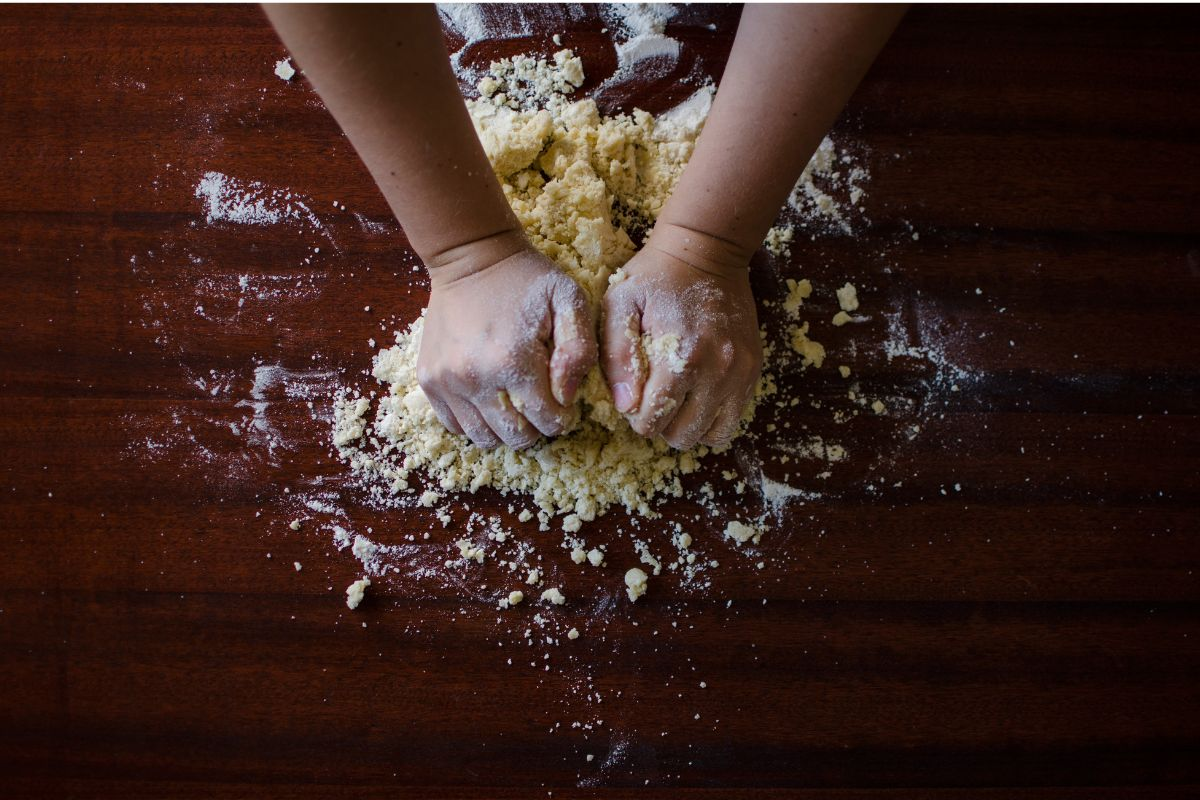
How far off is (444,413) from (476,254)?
0.13 metres

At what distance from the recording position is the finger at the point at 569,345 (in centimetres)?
58

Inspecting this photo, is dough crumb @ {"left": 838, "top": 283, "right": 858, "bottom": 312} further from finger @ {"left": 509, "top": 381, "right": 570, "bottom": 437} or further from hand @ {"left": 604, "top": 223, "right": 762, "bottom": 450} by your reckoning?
finger @ {"left": 509, "top": 381, "right": 570, "bottom": 437}

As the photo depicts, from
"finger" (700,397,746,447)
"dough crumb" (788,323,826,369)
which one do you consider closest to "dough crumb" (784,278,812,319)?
"dough crumb" (788,323,826,369)

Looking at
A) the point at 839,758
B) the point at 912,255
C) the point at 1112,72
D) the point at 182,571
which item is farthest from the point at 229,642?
the point at 1112,72

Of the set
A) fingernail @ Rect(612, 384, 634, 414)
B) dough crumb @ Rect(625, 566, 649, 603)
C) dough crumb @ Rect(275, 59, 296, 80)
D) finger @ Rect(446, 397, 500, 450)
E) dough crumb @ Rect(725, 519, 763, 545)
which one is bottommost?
dough crumb @ Rect(625, 566, 649, 603)

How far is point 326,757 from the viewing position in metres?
0.64

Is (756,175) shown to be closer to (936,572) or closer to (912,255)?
(912,255)

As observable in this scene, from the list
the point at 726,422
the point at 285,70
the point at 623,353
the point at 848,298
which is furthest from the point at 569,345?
the point at 285,70

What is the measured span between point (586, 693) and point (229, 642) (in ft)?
1.02

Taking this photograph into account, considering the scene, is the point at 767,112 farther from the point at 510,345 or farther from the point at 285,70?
the point at 285,70

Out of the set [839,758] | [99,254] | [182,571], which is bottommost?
[839,758]

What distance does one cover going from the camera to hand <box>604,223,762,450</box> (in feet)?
1.94

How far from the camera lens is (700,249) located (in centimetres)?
62

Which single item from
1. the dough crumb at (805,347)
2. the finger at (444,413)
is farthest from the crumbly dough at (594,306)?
the dough crumb at (805,347)
